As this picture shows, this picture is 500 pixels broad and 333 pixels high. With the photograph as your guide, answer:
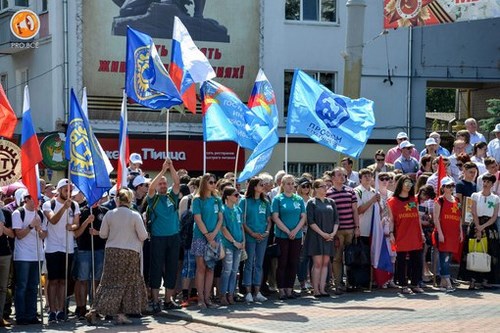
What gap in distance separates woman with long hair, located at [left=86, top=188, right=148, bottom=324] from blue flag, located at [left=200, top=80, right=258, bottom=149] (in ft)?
10.1

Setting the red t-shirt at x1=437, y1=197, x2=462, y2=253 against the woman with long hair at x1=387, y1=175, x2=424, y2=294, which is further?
the red t-shirt at x1=437, y1=197, x2=462, y2=253

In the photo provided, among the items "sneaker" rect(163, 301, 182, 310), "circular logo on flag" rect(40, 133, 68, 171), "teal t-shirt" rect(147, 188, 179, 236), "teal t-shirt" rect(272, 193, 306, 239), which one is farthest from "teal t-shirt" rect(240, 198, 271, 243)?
"circular logo on flag" rect(40, 133, 68, 171)

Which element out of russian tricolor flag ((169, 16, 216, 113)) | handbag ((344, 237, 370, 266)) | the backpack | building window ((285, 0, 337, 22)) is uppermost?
building window ((285, 0, 337, 22))

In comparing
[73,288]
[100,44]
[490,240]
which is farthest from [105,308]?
[100,44]

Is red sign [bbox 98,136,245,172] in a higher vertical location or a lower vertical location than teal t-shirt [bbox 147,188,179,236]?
higher

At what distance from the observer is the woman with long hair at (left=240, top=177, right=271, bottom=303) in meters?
16.6

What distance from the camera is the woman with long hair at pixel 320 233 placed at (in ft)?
55.4

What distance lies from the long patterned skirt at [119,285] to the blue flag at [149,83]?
7.49ft

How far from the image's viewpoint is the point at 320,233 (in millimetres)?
16828

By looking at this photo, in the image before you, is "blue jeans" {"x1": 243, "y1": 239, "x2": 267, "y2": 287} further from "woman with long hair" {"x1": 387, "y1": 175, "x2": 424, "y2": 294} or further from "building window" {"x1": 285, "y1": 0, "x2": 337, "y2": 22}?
"building window" {"x1": 285, "y1": 0, "x2": 337, "y2": 22}

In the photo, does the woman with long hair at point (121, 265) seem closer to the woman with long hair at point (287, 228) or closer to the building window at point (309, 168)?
the woman with long hair at point (287, 228)

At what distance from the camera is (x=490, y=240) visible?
58.2 ft

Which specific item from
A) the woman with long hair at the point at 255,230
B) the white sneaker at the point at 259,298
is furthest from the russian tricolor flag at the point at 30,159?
the white sneaker at the point at 259,298

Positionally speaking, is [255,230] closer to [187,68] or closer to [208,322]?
[208,322]
